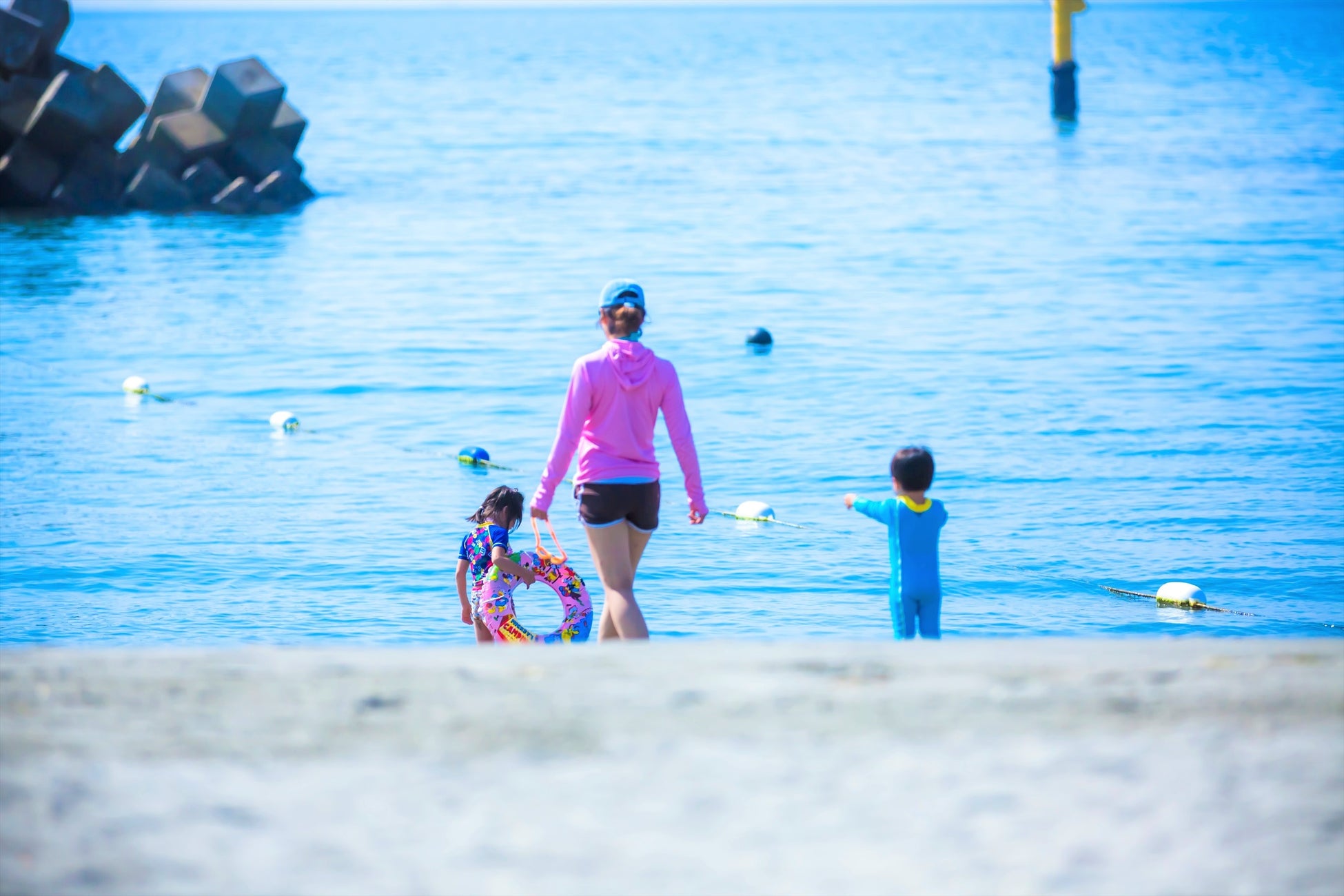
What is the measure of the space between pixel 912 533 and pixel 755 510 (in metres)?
5.31

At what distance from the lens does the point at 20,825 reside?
315 centimetres

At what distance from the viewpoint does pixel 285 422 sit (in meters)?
13.7

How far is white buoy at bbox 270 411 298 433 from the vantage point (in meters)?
13.7

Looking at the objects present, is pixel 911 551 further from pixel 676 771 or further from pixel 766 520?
pixel 766 520

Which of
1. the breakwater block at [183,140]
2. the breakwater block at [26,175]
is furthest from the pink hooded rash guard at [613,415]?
the breakwater block at [26,175]

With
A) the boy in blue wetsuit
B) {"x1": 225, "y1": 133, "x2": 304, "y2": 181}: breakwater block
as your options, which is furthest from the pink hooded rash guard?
{"x1": 225, "y1": 133, "x2": 304, "y2": 181}: breakwater block

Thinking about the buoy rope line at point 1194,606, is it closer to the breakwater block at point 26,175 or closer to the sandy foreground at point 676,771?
the sandy foreground at point 676,771

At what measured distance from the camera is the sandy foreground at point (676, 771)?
10.1ft

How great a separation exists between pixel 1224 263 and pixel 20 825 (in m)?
22.7

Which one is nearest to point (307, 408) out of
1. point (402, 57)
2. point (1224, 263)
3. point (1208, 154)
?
point (1224, 263)

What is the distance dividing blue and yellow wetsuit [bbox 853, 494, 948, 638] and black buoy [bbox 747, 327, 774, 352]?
12025mm

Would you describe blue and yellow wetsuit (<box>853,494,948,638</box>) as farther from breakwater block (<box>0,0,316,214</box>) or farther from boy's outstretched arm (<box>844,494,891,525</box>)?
breakwater block (<box>0,0,316,214</box>)

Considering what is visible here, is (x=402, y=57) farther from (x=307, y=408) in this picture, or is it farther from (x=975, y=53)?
(x=307, y=408)

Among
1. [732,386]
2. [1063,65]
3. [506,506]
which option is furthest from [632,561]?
[1063,65]
